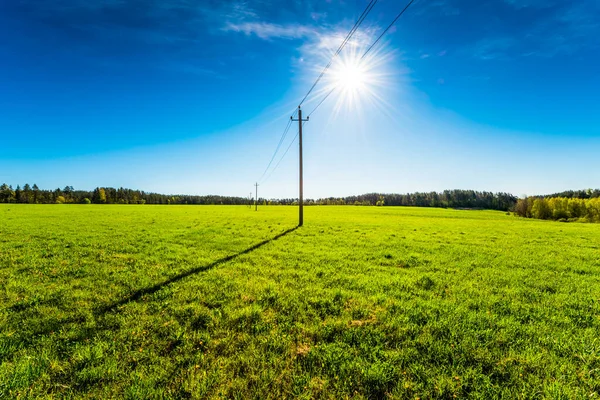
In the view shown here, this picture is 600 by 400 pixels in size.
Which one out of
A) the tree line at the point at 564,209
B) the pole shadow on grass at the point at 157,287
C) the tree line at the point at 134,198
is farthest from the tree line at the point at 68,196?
the tree line at the point at 564,209

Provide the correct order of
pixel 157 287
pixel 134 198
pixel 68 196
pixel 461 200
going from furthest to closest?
1. pixel 461 200
2. pixel 134 198
3. pixel 68 196
4. pixel 157 287

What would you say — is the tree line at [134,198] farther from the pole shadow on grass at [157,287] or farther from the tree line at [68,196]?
the pole shadow on grass at [157,287]

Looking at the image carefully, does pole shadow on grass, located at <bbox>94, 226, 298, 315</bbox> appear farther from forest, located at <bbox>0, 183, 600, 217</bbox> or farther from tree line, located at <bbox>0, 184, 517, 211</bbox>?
tree line, located at <bbox>0, 184, 517, 211</bbox>

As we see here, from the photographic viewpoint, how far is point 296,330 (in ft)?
17.1

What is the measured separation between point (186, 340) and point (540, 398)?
5.52m

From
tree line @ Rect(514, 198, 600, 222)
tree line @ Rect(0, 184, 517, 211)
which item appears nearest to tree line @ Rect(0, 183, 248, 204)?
tree line @ Rect(0, 184, 517, 211)

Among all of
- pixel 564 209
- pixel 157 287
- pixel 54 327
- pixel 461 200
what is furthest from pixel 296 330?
pixel 461 200

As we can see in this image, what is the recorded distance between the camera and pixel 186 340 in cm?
483

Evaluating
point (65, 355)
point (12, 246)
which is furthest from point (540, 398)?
point (12, 246)

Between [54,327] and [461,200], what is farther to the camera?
[461,200]

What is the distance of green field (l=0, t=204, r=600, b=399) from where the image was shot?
375 centimetres

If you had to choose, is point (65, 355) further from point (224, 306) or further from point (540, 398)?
point (540, 398)

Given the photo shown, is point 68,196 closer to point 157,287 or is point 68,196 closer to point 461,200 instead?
point 157,287

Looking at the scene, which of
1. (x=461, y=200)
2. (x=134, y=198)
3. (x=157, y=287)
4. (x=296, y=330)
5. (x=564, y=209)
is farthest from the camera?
(x=461, y=200)
